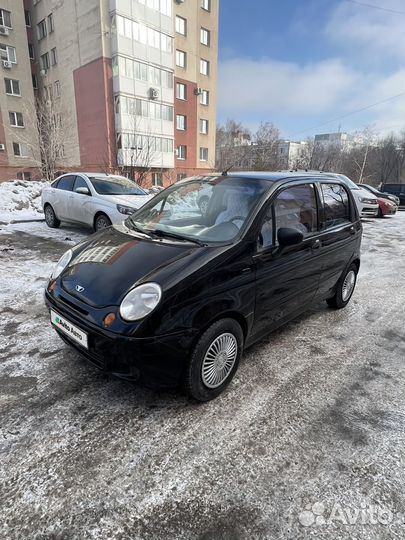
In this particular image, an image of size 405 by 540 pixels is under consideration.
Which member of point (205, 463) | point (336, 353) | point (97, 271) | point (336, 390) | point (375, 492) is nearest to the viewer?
point (375, 492)

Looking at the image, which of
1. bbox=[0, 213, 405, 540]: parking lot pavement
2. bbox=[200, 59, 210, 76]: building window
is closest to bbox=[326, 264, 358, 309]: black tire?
bbox=[0, 213, 405, 540]: parking lot pavement

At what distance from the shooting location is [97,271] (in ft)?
8.46

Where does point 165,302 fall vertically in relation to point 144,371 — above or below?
above

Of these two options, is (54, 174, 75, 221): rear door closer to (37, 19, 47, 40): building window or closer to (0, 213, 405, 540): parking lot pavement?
(0, 213, 405, 540): parking lot pavement

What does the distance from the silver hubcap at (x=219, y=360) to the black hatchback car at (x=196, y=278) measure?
0.01 m

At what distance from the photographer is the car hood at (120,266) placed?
2.34 metres

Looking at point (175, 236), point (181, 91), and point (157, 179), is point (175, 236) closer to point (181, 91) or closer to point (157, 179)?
point (157, 179)

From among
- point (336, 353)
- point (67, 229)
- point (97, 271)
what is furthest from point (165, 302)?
point (67, 229)

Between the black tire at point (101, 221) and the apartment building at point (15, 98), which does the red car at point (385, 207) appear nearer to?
the black tire at point (101, 221)

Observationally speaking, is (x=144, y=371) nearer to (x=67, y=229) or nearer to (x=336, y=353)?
(x=336, y=353)

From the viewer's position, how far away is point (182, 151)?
30797mm

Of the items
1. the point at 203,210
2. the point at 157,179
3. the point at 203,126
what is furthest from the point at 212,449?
the point at 203,126

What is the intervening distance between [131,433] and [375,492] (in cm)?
154

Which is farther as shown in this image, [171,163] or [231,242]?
[171,163]
